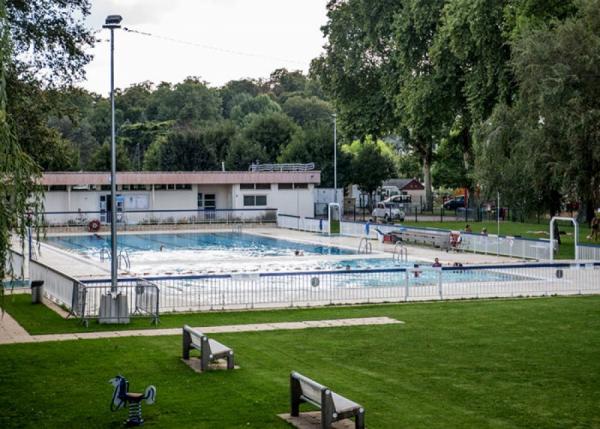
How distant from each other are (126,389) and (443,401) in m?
4.78

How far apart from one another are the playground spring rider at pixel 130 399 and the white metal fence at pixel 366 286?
1171 centimetres

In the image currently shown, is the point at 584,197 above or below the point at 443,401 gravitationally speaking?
above

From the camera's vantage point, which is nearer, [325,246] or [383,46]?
[325,246]

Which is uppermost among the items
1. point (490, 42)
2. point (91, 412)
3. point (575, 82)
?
point (490, 42)

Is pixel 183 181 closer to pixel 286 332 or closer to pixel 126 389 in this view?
pixel 286 332

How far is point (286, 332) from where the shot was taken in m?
21.2

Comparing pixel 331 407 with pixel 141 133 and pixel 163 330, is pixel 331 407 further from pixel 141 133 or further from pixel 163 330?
pixel 141 133

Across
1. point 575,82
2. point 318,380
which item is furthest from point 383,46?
point 318,380


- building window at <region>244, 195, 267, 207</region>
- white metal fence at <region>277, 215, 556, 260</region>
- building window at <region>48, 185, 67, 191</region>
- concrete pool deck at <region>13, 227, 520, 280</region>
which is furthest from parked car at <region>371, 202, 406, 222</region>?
white metal fence at <region>277, 215, 556, 260</region>

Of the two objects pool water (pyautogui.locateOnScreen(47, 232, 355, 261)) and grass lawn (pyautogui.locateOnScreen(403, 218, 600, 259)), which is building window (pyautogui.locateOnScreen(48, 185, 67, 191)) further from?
grass lawn (pyautogui.locateOnScreen(403, 218, 600, 259))

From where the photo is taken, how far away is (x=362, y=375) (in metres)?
16.2

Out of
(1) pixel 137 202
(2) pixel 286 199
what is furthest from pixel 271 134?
(1) pixel 137 202

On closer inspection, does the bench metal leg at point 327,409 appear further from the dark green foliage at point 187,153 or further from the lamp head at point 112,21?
the dark green foliage at point 187,153

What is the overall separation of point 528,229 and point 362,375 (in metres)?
45.9
